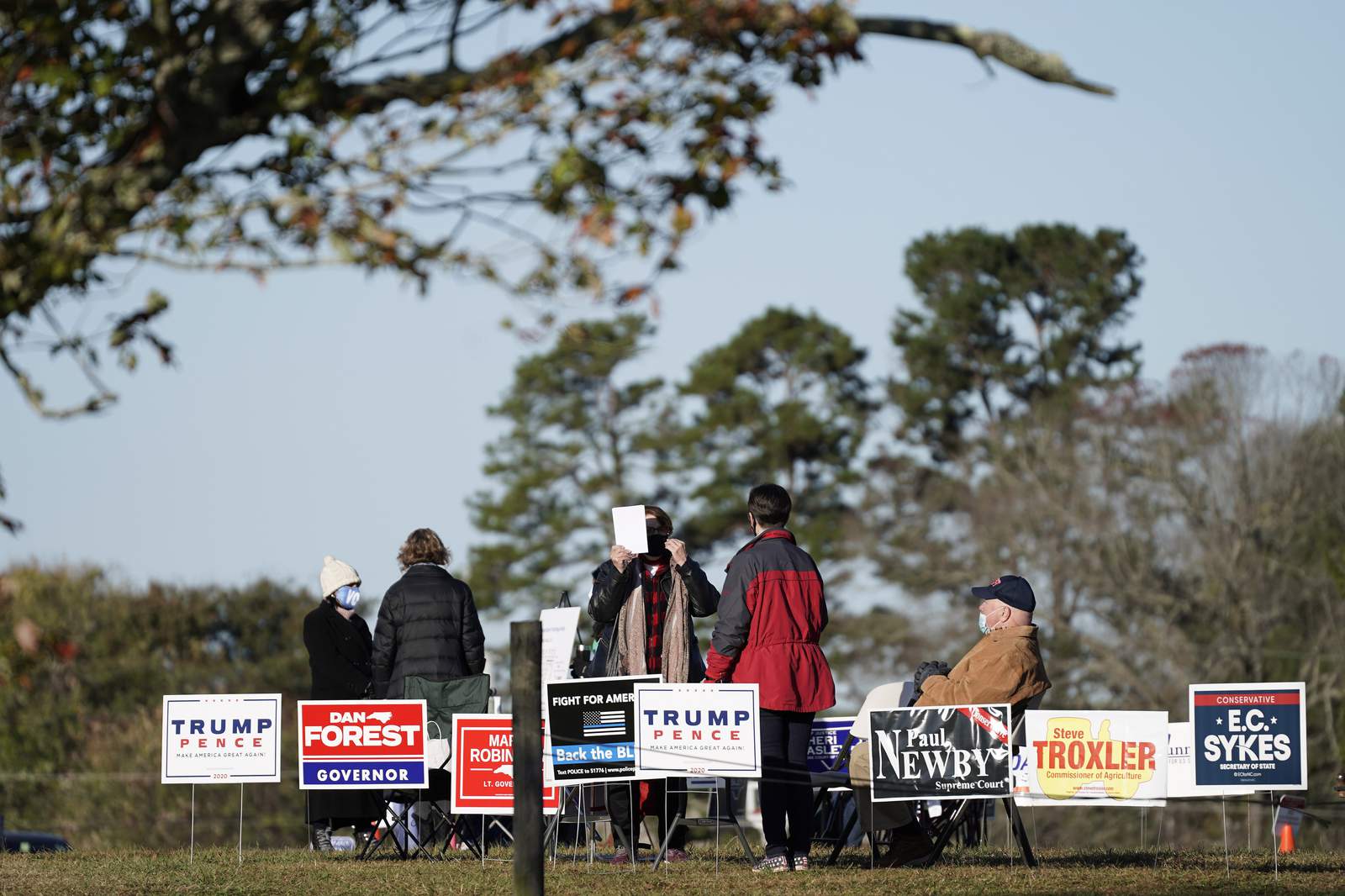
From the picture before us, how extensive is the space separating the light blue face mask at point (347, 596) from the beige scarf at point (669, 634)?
2.47m

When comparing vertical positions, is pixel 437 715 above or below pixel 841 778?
above

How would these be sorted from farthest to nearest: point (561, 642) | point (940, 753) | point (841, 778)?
point (561, 642)
point (841, 778)
point (940, 753)

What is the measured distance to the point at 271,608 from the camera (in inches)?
2447

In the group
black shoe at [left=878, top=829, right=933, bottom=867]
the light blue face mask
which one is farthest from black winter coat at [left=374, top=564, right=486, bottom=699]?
black shoe at [left=878, top=829, right=933, bottom=867]

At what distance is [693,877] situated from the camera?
10133 mm

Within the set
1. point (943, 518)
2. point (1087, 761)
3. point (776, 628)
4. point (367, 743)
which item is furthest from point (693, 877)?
point (943, 518)

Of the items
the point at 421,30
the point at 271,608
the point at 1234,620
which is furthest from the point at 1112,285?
the point at 421,30

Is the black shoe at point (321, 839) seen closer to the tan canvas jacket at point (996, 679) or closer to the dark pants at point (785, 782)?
the dark pants at point (785, 782)

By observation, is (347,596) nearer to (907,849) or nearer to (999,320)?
(907,849)

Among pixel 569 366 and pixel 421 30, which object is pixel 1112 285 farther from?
pixel 421 30

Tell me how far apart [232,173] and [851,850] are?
729 centimetres

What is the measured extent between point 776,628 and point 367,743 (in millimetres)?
2711

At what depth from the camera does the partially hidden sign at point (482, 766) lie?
37.9 ft

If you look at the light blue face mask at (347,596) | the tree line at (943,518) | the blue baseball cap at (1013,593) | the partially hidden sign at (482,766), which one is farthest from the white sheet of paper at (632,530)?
the tree line at (943,518)
